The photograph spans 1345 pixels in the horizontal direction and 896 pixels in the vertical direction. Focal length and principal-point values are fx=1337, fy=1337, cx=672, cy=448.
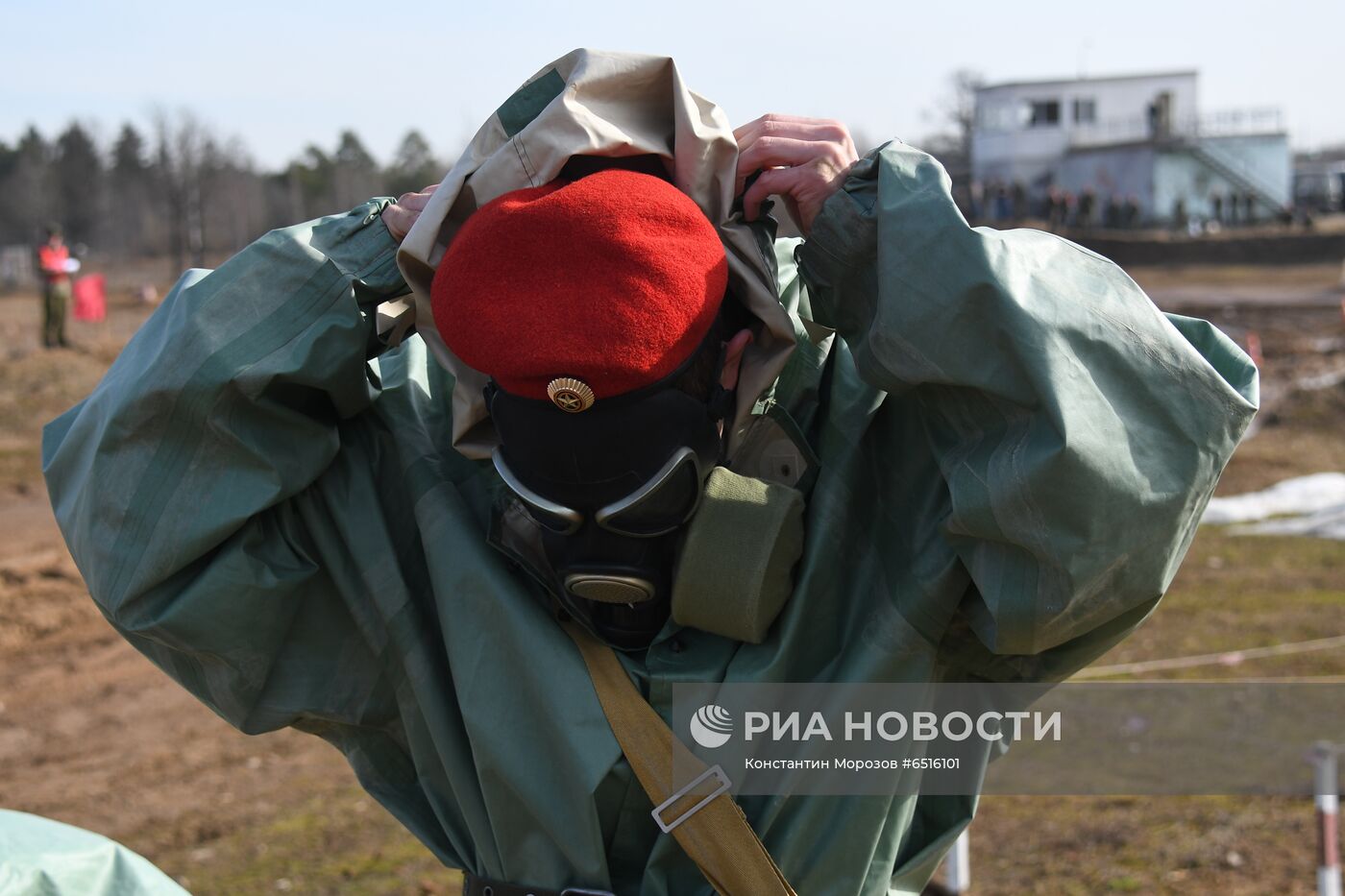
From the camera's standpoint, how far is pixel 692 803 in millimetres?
1937

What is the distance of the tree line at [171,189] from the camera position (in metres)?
41.4

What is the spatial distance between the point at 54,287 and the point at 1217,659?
616 inches

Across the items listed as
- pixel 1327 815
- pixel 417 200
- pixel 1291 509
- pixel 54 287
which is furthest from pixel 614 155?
pixel 54 287

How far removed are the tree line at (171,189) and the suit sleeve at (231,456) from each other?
39385 mm

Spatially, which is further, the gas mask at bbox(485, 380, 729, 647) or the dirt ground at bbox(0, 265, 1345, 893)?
the dirt ground at bbox(0, 265, 1345, 893)

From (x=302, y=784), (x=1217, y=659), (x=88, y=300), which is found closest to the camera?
(x=302, y=784)

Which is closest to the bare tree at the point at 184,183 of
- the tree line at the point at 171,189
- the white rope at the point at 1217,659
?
the tree line at the point at 171,189

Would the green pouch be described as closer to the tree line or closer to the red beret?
the red beret

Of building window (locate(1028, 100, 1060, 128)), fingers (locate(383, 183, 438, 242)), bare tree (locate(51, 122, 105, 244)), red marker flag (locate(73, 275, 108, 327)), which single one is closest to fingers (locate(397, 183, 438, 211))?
fingers (locate(383, 183, 438, 242))

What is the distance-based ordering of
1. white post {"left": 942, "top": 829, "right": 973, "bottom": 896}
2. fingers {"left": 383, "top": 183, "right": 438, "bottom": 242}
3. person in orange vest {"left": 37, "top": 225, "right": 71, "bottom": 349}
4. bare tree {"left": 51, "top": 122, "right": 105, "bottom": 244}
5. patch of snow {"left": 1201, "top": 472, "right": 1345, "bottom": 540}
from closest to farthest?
fingers {"left": 383, "top": 183, "right": 438, "bottom": 242} < white post {"left": 942, "top": 829, "right": 973, "bottom": 896} < patch of snow {"left": 1201, "top": 472, "right": 1345, "bottom": 540} < person in orange vest {"left": 37, "top": 225, "right": 71, "bottom": 349} < bare tree {"left": 51, "top": 122, "right": 105, "bottom": 244}

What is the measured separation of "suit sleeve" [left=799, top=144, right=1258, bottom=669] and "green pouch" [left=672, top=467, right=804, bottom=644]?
9.5 inches

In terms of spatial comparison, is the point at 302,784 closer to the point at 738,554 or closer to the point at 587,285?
the point at 738,554

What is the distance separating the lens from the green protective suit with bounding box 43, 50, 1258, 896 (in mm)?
1732
